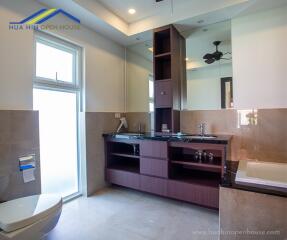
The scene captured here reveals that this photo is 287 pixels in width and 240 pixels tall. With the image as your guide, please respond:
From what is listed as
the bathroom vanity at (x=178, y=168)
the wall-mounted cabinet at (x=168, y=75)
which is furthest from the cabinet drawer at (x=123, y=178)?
the wall-mounted cabinet at (x=168, y=75)

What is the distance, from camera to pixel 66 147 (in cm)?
273

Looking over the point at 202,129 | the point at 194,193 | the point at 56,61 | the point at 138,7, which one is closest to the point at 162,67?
the point at 138,7

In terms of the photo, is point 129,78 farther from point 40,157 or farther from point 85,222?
point 85,222

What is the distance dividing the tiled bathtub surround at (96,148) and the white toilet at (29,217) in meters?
1.10

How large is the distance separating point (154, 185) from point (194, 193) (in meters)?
0.56

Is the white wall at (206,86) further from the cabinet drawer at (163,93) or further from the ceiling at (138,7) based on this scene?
the ceiling at (138,7)

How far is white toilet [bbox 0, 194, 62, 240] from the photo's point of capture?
1382 millimetres

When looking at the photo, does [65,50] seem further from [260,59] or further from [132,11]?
[260,59]

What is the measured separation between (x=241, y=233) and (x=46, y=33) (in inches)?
118

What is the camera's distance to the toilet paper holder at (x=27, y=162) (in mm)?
2057

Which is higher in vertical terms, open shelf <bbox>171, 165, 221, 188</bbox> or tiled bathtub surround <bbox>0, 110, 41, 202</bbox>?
tiled bathtub surround <bbox>0, 110, 41, 202</bbox>

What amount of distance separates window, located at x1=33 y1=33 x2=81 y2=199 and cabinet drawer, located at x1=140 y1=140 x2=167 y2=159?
104cm

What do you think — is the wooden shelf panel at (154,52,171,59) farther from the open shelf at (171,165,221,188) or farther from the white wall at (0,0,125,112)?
the open shelf at (171,165,221,188)

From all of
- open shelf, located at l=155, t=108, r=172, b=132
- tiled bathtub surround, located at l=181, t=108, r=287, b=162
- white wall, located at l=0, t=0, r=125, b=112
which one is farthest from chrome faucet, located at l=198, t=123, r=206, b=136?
white wall, located at l=0, t=0, r=125, b=112
